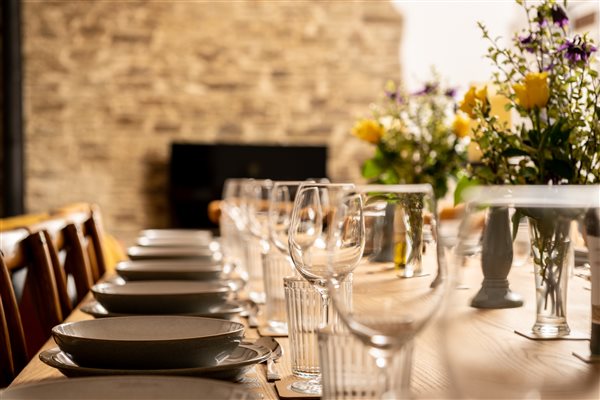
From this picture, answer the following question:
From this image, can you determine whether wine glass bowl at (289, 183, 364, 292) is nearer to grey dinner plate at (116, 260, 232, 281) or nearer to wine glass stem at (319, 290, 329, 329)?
wine glass stem at (319, 290, 329, 329)

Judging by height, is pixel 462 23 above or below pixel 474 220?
above

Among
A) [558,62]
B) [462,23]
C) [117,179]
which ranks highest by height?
[462,23]

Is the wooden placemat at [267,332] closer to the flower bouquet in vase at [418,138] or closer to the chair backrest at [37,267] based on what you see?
the chair backrest at [37,267]

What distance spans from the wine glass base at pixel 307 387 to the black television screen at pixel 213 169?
23.3 ft

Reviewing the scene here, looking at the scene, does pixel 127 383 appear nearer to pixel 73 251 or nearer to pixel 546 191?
pixel 546 191

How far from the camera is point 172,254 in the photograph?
2.22 metres

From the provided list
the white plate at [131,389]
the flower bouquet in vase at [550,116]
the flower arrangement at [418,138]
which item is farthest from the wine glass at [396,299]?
the flower arrangement at [418,138]

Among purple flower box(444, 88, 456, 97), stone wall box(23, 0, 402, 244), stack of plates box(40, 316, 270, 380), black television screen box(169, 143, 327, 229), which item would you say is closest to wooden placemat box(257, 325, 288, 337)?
stack of plates box(40, 316, 270, 380)

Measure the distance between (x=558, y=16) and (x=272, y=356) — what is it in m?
0.72

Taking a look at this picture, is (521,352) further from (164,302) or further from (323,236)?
(164,302)

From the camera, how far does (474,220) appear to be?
57 centimetres

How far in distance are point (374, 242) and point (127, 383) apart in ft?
0.82

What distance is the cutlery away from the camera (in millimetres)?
986

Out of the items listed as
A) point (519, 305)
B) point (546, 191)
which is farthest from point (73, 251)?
point (546, 191)
